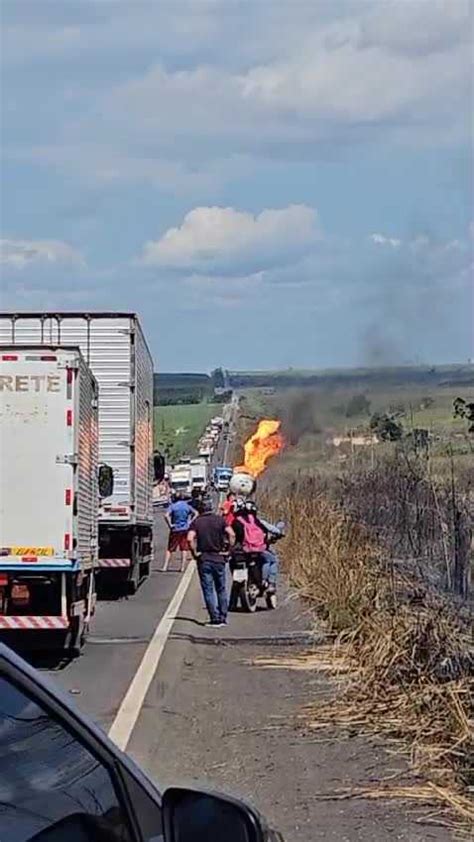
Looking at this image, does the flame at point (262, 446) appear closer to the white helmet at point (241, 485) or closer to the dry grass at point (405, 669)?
the white helmet at point (241, 485)

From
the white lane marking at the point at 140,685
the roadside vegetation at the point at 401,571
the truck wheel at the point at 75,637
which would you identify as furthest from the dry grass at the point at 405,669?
the truck wheel at the point at 75,637

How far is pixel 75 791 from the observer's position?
321 centimetres

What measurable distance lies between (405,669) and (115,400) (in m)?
11.9

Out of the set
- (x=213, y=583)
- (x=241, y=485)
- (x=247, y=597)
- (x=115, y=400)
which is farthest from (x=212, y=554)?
(x=115, y=400)

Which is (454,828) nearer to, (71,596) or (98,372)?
(71,596)

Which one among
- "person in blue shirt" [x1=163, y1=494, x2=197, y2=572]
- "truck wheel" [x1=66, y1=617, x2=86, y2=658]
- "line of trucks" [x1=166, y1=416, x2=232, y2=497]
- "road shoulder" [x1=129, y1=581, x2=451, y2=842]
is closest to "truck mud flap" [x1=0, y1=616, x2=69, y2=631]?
"truck wheel" [x1=66, y1=617, x2=86, y2=658]

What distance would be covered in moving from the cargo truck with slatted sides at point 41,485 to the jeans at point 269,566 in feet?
18.3

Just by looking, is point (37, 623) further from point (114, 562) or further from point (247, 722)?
point (114, 562)

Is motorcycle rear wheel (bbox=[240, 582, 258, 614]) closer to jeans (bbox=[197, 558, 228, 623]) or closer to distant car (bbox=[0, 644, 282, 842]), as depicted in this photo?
jeans (bbox=[197, 558, 228, 623])

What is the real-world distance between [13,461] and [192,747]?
564 centimetres

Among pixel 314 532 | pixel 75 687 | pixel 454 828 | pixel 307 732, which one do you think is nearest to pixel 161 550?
pixel 314 532

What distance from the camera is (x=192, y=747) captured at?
10445mm

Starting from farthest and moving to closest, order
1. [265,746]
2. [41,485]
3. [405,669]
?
[41,485], [405,669], [265,746]

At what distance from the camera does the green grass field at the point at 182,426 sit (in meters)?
55.8
